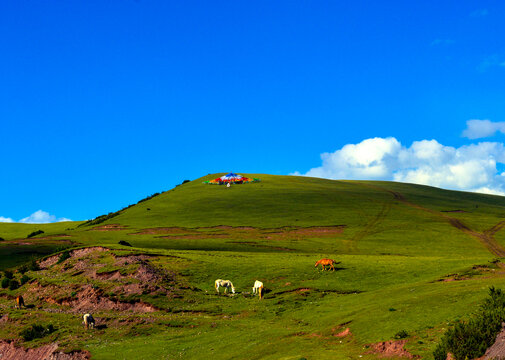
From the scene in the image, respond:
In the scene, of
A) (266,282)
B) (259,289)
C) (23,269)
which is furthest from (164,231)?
(259,289)

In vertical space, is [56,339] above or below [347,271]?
below

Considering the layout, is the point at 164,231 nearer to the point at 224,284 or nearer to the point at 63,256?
the point at 63,256

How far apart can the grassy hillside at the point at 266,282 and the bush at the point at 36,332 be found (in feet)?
2.70

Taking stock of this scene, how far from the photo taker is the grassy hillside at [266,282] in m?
34.8

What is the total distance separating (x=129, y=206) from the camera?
165 metres

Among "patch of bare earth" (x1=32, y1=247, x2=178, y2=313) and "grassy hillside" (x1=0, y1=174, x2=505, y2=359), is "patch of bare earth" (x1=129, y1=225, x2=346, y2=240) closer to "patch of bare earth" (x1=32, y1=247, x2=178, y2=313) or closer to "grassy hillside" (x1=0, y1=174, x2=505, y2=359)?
"grassy hillside" (x1=0, y1=174, x2=505, y2=359)

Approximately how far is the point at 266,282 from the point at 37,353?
26.6 meters

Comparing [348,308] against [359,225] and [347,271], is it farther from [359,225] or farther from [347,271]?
[359,225]

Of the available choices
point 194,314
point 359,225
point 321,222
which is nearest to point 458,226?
point 359,225

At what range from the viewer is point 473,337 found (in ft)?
77.8

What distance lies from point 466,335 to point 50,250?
80.9m

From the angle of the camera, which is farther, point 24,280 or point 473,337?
point 24,280

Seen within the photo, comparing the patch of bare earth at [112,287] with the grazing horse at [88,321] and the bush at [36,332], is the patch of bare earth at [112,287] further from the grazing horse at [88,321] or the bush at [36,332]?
the bush at [36,332]

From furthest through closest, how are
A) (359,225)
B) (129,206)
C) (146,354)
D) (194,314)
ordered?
(129,206) < (359,225) < (194,314) < (146,354)
